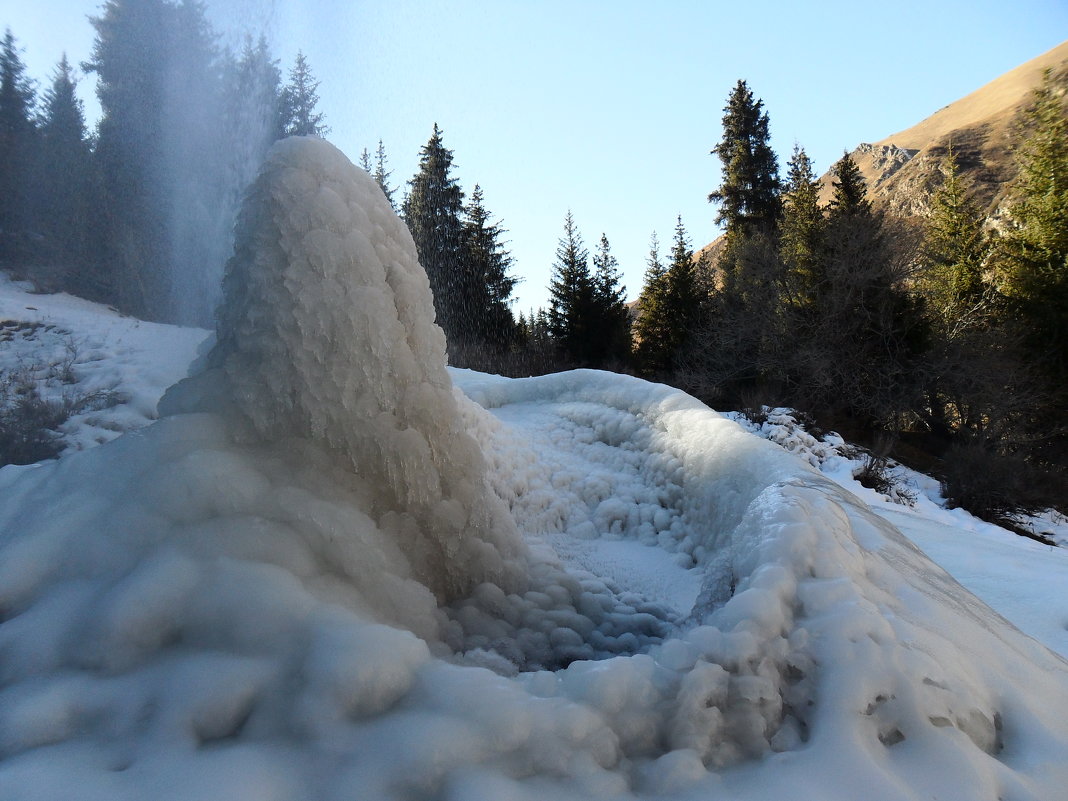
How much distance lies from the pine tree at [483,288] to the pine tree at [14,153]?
42.8 ft

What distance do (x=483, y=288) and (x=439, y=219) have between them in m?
2.83

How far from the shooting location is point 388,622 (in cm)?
131

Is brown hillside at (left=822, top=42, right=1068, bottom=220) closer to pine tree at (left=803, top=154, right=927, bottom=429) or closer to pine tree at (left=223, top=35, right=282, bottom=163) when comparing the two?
pine tree at (left=803, top=154, right=927, bottom=429)

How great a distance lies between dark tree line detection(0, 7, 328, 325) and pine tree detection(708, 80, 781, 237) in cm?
1625

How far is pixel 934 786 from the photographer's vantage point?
80 cm

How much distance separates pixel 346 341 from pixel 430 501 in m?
0.55

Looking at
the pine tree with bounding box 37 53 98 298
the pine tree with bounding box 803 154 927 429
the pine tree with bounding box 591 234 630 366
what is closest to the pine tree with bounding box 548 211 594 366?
the pine tree with bounding box 591 234 630 366

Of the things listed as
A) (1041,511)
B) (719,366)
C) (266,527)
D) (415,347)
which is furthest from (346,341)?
(719,366)

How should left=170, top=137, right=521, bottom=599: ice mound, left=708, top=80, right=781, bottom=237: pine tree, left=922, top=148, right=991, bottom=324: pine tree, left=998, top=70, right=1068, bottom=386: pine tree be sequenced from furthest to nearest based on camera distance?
left=708, top=80, right=781, bottom=237: pine tree → left=922, top=148, right=991, bottom=324: pine tree → left=998, top=70, right=1068, bottom=386: pine tree → left=170, top=137, right=521, bottom=599: ice mound

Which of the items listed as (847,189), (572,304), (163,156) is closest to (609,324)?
(572,304)

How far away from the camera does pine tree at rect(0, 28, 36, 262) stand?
8.54ft

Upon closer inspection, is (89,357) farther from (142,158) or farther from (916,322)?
(916,322)

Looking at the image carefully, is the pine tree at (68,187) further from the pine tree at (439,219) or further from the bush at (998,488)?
the pine tree at (439,219)

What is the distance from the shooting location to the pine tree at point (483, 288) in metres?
16.6
